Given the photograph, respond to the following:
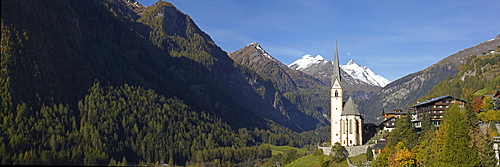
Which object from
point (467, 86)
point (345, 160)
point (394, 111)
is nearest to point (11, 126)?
point (345, 160)

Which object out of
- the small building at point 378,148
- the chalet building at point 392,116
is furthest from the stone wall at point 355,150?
the chalet building at point 392,116

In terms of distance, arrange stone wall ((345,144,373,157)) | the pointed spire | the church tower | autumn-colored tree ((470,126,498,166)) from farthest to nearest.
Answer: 1. the pointed spire
2. the church tower
3. stone wall ((345,144,373,157))
4. autumn-colored tree ((470,126,498,166))

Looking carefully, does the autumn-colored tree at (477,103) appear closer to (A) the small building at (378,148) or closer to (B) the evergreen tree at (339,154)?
(A) the small building at (378,148)

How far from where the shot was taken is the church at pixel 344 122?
14912cm

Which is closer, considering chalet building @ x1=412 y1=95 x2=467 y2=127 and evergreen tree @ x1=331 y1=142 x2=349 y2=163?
chalet building @ x1=412 y1=95 x2=467 y2=127

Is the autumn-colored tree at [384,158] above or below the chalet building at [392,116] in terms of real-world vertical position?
below

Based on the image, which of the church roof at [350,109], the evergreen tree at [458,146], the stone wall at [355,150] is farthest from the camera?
the church roof at [350,109]

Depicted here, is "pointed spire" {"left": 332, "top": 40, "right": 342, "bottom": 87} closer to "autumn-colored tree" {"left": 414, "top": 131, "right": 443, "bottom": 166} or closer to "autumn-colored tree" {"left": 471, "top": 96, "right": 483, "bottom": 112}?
"autumn-colored tree" {"left": 471, "top": 96, "right": 483, "bottom": 112}

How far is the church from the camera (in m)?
149

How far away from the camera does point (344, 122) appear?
152750mm

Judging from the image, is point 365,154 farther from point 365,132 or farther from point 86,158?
point 86,158

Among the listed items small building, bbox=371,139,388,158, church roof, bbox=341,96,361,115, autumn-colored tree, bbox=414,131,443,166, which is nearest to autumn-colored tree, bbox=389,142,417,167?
autumn-colored tree, bbox=414,131,443,166

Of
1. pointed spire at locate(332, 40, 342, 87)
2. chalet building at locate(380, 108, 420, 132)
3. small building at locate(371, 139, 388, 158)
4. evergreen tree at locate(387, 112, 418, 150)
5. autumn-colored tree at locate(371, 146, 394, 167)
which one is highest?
pointed spire at locate(332, 40, 342, 87)

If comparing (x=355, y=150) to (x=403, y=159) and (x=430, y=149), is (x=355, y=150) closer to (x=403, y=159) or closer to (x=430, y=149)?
(x=403, y=159)
